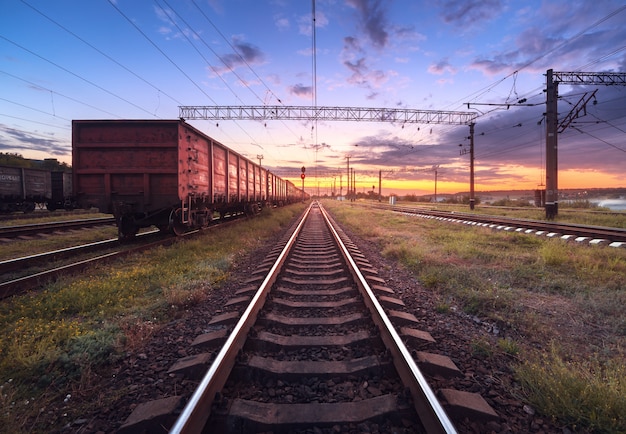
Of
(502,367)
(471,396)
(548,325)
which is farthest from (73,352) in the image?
(548,325)

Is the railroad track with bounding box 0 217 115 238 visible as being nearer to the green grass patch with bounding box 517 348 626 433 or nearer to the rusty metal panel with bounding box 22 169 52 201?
the rusty metal panel with bounding box 22 169 52 201

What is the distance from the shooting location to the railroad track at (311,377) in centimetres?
208

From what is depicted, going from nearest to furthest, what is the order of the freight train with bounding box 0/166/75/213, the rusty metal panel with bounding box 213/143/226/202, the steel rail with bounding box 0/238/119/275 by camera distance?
1. the steel rail with bounding box 0/238/119/275
2. the rusty metal panel with bounding box 213/143/226/202
3. the freight train with bounding box 0/166/75/213

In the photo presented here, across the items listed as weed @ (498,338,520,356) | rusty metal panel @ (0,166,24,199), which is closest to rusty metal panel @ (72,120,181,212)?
weed @ (498,338,520,356)

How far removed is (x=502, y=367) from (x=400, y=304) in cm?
159

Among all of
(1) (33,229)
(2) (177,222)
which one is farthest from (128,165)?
(1) (33,229)

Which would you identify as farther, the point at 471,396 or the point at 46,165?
the point at 46,165

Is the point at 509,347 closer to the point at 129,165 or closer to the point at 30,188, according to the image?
the point at 129,165

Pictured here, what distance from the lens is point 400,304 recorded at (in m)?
4.42

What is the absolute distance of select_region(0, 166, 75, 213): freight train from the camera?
1691 centimetres

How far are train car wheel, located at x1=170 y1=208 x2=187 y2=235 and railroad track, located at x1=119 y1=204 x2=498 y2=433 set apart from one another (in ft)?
19.5

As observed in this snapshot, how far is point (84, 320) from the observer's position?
412 centimetres

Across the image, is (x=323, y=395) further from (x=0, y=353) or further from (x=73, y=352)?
(x=0, y=353)

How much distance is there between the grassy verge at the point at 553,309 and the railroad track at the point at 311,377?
72 cm
